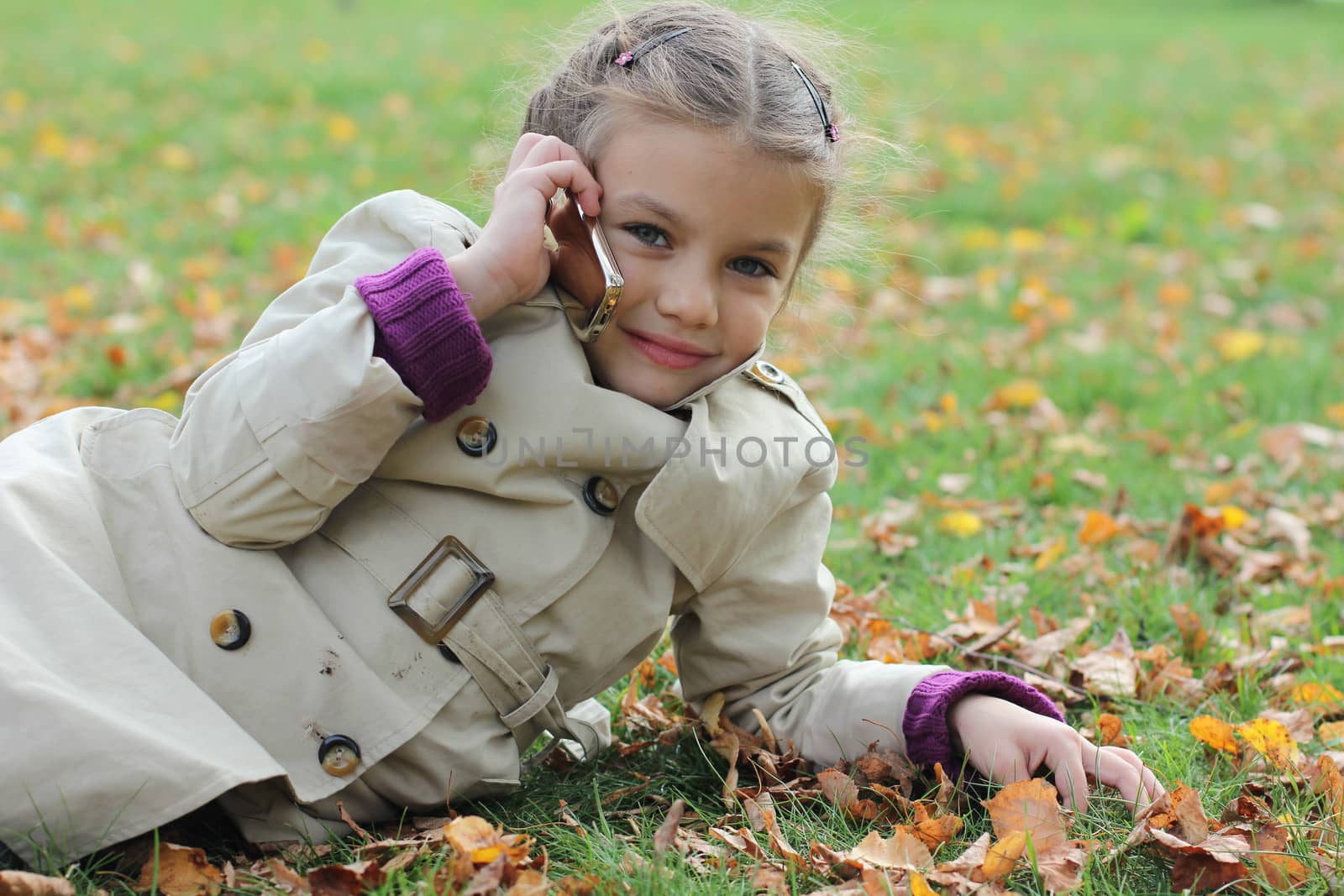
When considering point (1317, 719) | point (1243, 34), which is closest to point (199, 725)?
point (1317, 719)

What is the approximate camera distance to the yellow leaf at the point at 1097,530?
309 cm

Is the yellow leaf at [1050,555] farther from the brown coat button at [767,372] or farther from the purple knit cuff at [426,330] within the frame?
the purple knit cuff at [426,330]

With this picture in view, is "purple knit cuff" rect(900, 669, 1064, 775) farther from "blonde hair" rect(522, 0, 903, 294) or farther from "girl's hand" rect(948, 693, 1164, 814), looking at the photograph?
"blonde hair" rect(522, 0, 903, 294)

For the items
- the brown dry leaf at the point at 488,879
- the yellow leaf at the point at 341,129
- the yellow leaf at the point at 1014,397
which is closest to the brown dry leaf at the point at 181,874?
the brown dry leaf at the point at 488,879

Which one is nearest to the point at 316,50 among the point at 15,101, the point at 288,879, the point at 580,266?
the point at 15,101

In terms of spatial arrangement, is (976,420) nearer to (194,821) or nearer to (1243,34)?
(194,821)

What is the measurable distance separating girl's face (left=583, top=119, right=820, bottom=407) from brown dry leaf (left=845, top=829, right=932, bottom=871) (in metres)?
0.71

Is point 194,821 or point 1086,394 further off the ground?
point 194,821


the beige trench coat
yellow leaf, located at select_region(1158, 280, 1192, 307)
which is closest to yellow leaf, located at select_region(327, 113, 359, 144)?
yellow leaf, located at select_region(1158, 280, 1192, 307)

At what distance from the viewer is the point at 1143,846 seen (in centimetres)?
174

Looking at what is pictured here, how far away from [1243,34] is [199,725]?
15.6 metres

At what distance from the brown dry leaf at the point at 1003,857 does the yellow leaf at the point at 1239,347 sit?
10.8ft

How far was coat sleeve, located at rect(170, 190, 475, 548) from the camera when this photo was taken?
1.68m

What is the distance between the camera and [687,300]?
1829mm
